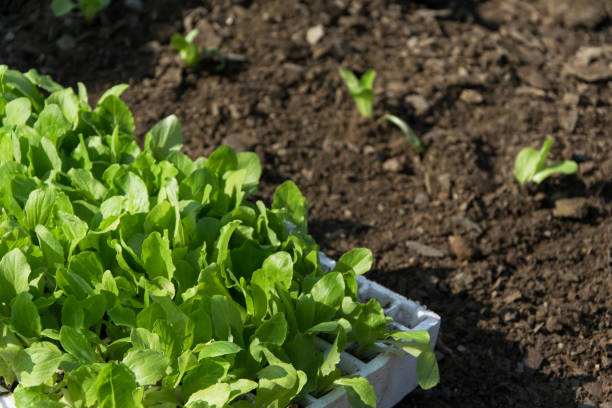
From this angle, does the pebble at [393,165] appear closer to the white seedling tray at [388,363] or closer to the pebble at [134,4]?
the white seedling tray at [388,363]

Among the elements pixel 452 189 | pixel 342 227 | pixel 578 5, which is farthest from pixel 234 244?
pixel 578 5

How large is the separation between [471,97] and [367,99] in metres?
0.56

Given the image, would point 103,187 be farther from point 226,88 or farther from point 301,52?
point 301,52

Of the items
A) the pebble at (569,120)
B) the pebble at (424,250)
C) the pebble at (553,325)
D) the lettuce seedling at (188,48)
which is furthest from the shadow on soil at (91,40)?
the pebble at (553,325)

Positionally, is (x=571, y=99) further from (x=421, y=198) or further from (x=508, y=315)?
(x=508, y=315)

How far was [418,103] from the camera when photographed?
11.6 feet

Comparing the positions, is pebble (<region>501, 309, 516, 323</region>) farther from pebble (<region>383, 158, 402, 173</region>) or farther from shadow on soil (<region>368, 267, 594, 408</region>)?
pebble (<region>383, 158, 402, 173</region>)

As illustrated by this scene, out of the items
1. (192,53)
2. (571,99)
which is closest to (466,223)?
(571,99)

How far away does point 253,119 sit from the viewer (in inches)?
135

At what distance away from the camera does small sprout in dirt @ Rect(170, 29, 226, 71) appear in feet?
11.5

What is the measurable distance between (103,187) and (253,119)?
137 cm

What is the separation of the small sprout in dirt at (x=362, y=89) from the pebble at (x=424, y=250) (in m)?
0.74

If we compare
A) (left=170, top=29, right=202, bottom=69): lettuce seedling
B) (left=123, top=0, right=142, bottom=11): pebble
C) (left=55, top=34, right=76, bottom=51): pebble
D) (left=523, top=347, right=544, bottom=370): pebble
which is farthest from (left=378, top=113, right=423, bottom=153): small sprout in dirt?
(left=55, top=34, right=76, bottom=51): pebble

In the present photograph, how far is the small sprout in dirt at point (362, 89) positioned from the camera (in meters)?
3.32
